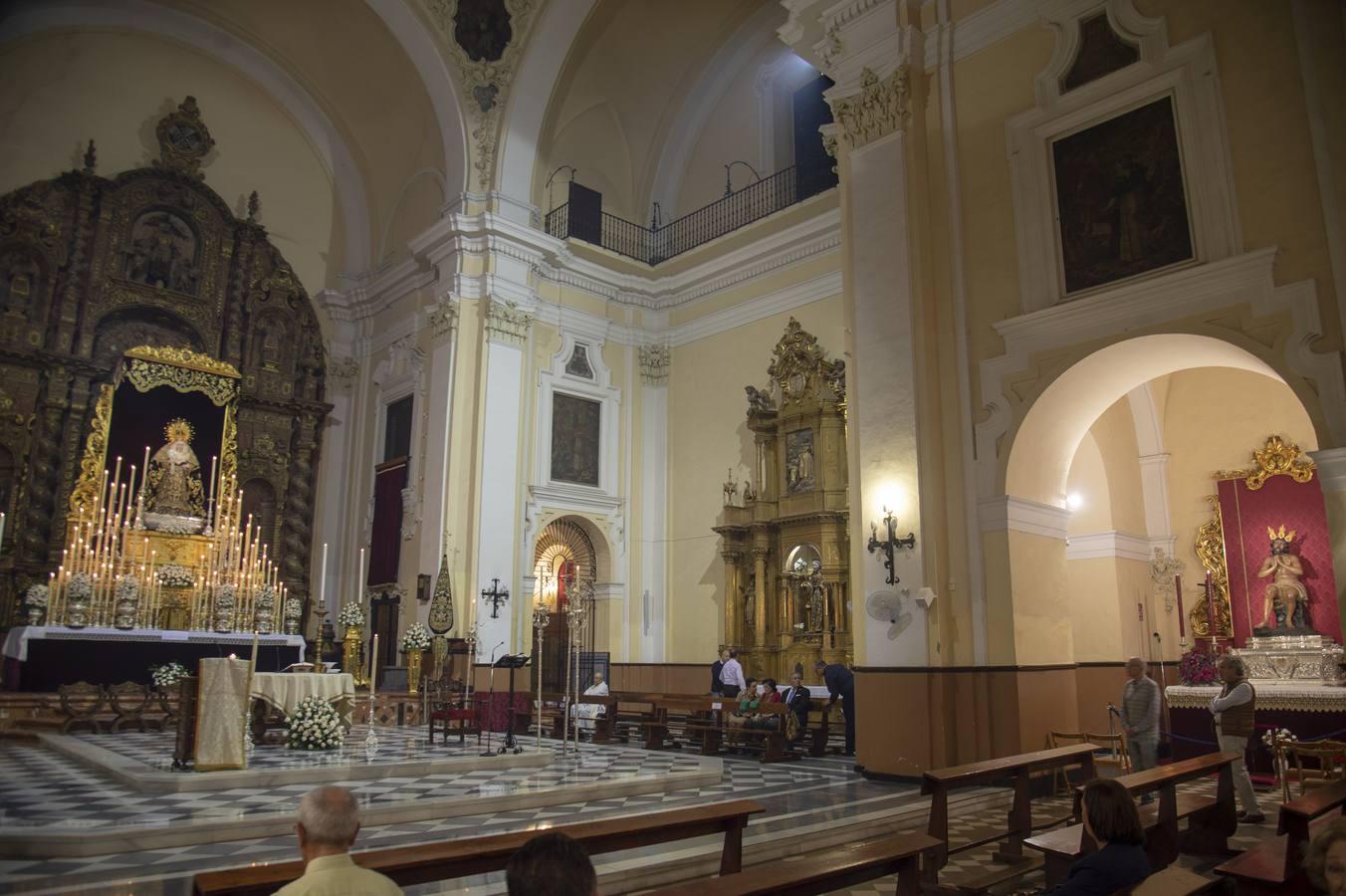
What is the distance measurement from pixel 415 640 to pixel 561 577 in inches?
150

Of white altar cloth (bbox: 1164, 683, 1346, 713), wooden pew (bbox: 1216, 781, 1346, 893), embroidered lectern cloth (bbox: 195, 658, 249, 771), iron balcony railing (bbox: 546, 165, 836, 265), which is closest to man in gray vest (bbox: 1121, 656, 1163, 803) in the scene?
white altar cloth (bbox: 1164, 683, 1346, 713)

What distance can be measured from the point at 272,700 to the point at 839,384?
31.6ft

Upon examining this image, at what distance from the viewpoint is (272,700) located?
31.9ft

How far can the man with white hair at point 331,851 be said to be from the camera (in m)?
2.71

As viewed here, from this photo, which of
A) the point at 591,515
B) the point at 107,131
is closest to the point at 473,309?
the point at 591,515

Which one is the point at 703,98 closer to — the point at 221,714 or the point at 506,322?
the point at 506,322

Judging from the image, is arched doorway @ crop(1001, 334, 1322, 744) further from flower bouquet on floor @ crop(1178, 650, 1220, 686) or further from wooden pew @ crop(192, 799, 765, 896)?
wooden pew @ crop(192, 799, 765, 896)

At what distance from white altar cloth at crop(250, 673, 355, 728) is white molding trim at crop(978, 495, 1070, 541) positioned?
6.85 metres

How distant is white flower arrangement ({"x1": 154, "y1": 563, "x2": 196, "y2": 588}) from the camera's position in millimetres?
14539

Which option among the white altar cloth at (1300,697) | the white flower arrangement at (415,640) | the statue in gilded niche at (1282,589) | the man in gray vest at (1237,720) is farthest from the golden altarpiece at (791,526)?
the man in gray vest at (1237,720)

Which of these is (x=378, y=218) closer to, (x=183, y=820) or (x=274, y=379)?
(x=274, y=379)

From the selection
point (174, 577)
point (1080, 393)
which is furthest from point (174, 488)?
point (1080, 393)

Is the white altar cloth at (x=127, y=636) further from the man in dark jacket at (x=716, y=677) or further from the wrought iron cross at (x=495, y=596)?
the man in dark jacket at (x=716, y=677)

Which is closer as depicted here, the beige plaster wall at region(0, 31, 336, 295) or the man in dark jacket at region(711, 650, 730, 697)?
the man in dark jacket at region(711, 650, 730, 697)
